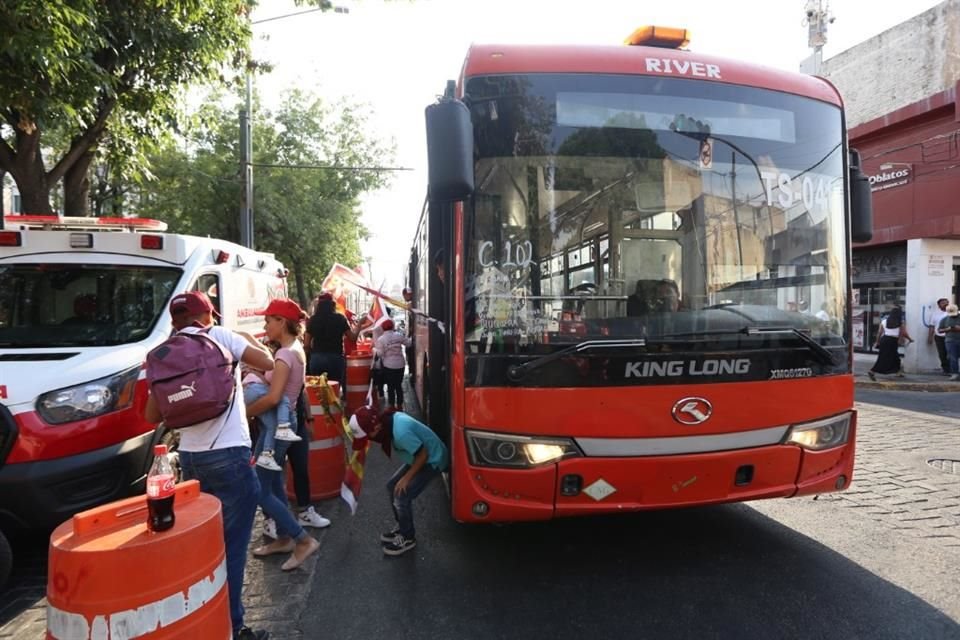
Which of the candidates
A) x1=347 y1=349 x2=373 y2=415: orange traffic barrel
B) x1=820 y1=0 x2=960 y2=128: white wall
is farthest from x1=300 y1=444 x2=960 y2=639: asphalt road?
x1=820 y1=0 x2=960 y2=128: white wall

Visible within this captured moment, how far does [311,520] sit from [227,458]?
75.2 inches

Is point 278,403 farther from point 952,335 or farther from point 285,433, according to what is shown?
point 952,335

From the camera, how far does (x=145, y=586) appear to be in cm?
221

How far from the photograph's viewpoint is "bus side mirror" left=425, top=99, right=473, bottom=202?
3.25 meters

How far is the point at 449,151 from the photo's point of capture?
10.7 ft

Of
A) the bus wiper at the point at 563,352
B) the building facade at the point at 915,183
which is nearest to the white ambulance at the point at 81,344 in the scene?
the bus wiper at the point at 563,352

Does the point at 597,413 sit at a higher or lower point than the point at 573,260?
lower

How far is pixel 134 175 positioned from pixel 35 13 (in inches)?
177

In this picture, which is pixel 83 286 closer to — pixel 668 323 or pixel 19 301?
pixel 19 301

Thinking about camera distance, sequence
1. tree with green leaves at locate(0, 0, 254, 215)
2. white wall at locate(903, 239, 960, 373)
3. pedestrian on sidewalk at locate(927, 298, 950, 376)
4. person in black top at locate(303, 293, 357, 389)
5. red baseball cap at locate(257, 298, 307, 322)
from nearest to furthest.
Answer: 1. red baseball cap at locate(257, 298, 307, 322)
2. tree with green leaves at locate(0, 0, 254, 215)
3. person in black top at locate(303, 293, 357, 389)
4. pedestrian on sidewalk at locate(927, 298, 950, 376)
5. white wall at locate(903, 239, 960, 373)

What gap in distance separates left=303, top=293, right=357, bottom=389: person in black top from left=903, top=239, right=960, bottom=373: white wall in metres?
13.3

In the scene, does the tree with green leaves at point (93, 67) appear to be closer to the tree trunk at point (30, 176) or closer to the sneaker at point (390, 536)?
the tree trunk at point (30, 176)

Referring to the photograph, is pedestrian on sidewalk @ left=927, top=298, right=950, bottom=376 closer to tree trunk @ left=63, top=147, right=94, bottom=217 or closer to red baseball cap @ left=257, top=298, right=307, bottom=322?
red baseball cap @ left=257, top=298, right=307, bottom=322

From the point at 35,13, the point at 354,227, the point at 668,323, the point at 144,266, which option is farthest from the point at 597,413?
the point at 354,227
